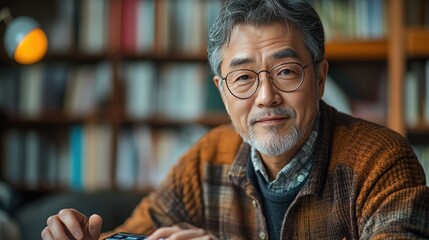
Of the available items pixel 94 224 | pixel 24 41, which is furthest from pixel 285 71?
pixel 24 41

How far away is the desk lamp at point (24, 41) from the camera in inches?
81.1

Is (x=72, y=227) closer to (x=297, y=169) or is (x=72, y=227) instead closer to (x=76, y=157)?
(x=297, y=169)

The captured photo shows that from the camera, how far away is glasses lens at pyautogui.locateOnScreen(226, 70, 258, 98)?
4.49 feet

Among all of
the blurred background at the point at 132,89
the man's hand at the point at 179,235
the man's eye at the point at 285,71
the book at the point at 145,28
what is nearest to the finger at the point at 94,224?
the man's hand at the point at 179,235

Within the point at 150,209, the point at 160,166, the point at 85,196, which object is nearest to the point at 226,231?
the point at 150,209

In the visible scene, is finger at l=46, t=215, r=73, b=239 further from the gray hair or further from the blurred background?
the blurred background

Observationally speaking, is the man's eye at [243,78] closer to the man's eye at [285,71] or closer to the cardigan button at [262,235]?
the man's eye at [285,71]

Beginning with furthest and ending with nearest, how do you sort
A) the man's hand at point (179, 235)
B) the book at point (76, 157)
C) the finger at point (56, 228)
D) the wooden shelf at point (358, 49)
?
the book at point (76, 157) → the wooden shelf at point (358, 49) → the finger at point (56, 228) → the man's hand at point (179, 235)

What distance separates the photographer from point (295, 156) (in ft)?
4.76

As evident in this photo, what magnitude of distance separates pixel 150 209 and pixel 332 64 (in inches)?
66.3

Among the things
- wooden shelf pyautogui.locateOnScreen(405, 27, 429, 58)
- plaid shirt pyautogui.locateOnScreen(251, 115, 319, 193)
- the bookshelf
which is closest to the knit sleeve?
plaid shirt pyautogui.locateOnScreen(251, 115, 319, 193)

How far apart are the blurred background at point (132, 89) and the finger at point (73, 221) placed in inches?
67.5

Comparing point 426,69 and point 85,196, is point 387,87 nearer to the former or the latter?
point 426,69

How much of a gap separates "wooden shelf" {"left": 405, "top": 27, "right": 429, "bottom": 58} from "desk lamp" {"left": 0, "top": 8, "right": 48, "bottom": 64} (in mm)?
1585
